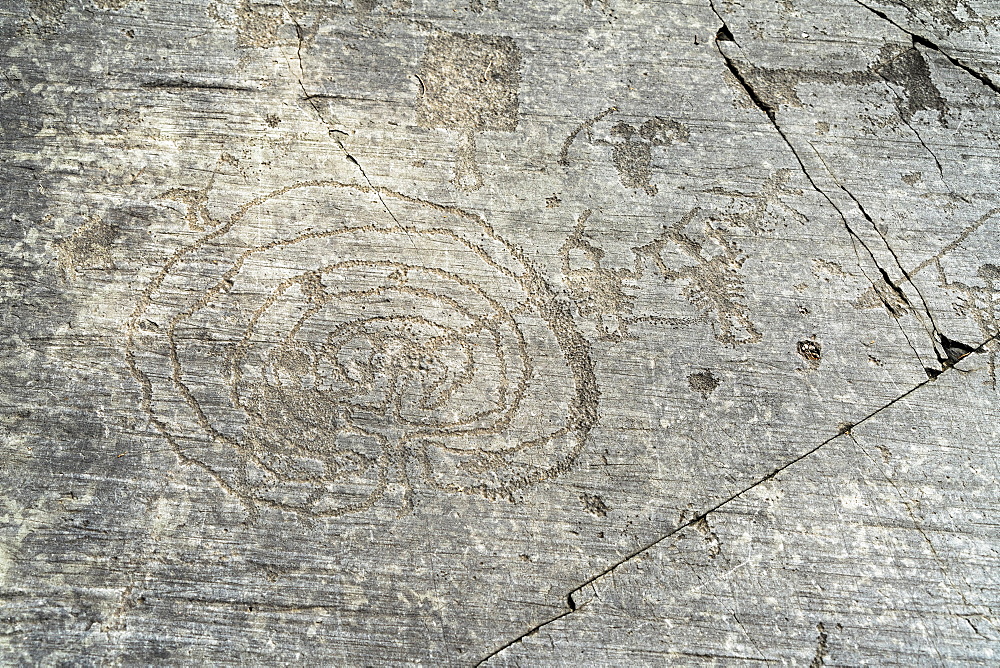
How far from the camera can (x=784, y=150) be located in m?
2.31

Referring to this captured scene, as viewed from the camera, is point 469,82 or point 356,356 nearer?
point 356,356

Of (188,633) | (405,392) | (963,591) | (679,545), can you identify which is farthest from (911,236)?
(188,633)

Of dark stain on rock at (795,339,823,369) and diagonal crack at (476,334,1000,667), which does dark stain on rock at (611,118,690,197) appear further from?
diagonal crack at (476,334,1000,667)

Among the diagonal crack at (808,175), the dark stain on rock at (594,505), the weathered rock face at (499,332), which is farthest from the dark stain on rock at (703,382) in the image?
the diagonal crack at (808,175)

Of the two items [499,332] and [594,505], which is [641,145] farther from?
[594,505]

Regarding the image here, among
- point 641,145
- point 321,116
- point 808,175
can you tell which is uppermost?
point 321,116

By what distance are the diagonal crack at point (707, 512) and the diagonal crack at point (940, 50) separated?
0.93 m

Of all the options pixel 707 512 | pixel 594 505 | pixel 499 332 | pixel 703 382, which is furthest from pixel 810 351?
pixel 499 332

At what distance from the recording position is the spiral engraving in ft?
6.23

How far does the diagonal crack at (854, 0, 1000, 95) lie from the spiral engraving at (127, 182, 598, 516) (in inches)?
62.6

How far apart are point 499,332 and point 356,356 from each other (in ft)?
1.34

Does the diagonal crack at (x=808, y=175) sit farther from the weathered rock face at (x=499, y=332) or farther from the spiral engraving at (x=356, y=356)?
the spiral engraving at (x=356, y=356)

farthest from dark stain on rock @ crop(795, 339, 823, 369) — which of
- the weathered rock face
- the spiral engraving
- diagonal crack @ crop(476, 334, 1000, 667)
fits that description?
the spiral engraving

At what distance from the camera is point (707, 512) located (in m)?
1.90
